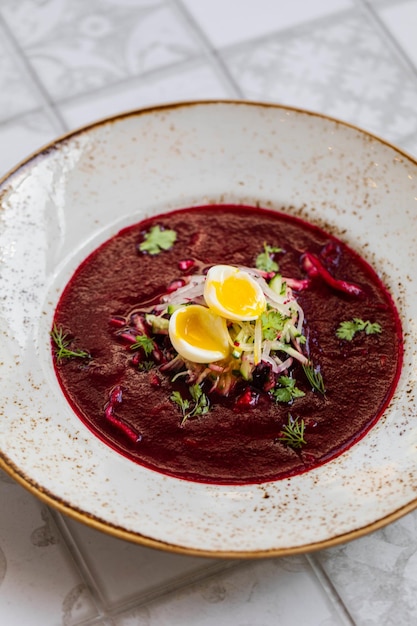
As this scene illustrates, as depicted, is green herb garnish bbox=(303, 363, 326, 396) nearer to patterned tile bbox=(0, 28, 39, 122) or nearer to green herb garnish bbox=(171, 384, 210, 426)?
green herb garnish bbox=(171, 384, 210, 426)

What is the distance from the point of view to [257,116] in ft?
14.0

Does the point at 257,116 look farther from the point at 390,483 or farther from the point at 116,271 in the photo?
the point at 390,483

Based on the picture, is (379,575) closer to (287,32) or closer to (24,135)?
(24,135)

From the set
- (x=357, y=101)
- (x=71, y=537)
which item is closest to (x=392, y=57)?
(x=357, y=101)

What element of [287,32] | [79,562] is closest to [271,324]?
[79,562]

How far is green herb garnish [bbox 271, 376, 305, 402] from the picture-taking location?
3473mm

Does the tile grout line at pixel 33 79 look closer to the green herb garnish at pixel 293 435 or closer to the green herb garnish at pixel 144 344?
the green herb garnish at pixel 144 344

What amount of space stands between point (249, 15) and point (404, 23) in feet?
3.00

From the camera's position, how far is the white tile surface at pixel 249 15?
213 inches

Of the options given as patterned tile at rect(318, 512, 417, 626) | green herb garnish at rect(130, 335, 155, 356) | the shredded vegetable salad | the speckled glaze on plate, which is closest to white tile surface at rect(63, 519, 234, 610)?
the speckled glaze on plate

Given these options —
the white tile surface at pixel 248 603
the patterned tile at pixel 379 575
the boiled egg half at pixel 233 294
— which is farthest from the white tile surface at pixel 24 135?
the patterned tile at pixel 379 575

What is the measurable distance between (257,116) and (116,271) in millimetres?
1013

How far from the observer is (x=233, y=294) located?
3586 millimetres

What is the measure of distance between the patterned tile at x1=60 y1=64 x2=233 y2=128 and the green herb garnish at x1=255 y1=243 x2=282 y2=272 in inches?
55.1
